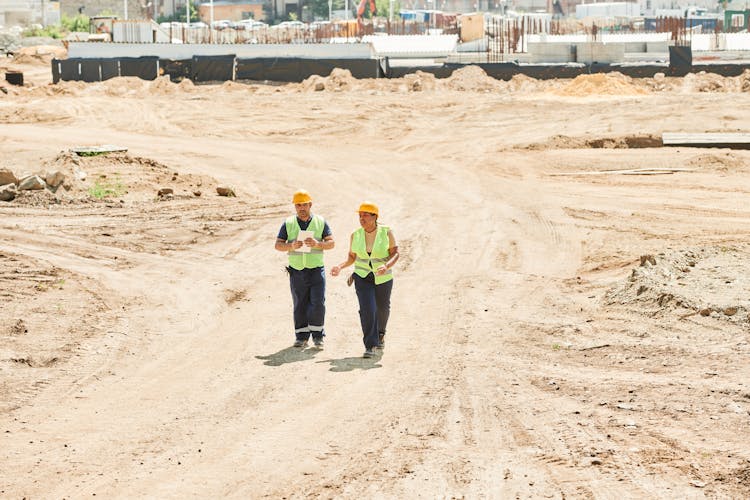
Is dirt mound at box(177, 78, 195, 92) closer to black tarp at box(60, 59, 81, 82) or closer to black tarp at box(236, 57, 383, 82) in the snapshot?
black tarp at box(236, 57, 383, 82)

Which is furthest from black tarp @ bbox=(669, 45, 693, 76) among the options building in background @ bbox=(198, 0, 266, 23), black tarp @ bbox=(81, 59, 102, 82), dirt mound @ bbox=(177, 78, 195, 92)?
building in background @ bbox=(198, 0, 266, 23)

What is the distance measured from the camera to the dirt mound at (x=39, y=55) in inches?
2302

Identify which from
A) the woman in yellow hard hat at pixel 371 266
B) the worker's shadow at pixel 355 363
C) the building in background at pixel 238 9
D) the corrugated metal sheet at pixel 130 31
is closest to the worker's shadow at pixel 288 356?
the worker's shadow at pixel 355 363

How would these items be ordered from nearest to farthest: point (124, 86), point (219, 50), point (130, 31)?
point (124, 86) → point (219, 50) → point (130, 31)

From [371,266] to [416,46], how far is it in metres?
47.4

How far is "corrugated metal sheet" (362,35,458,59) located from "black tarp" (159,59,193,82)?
11457 millimetres

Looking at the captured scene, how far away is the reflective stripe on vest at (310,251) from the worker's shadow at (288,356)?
34.3 inches

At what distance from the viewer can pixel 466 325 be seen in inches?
505

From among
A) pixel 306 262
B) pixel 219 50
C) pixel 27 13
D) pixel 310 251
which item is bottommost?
pixel 306 262

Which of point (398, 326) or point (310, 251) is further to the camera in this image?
point (398, 326)

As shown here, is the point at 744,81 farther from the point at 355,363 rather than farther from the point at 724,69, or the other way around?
the point at 355,363

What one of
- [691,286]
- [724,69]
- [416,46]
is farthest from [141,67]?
[691,286]

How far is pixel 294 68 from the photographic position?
4403 cm

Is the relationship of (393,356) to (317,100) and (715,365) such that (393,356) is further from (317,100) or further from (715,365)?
(317,100)
